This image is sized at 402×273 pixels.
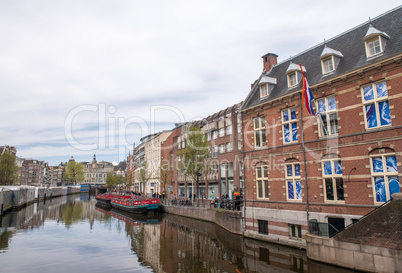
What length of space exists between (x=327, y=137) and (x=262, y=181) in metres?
6.44

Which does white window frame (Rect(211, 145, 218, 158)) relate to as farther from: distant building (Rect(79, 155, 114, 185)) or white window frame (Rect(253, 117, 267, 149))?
distant building (Rect(79, 155, 114, 185))

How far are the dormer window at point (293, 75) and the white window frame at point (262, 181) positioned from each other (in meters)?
6.75

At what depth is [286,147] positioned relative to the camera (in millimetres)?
19141

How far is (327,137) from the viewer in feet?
54.6

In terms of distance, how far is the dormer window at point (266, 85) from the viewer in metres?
21.9

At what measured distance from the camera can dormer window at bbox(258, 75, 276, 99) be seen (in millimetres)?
21938

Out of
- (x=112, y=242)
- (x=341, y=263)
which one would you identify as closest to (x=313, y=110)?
(x=341, y=263)

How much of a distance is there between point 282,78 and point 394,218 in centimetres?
1373

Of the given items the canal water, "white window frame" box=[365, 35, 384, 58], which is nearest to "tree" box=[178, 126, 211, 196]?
the canal water

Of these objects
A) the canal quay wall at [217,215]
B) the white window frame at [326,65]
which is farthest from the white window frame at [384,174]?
the canal quay wall at [217,215]

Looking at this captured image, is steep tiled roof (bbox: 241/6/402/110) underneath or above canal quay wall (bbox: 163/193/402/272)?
above

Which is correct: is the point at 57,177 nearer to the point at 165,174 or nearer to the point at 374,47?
the point at 165,174

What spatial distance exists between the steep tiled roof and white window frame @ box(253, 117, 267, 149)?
1.53m

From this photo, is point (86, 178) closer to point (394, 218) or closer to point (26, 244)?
point (26, 244)
